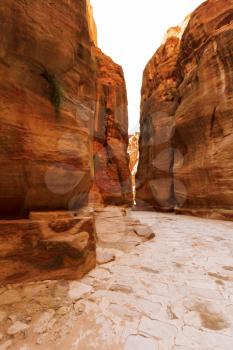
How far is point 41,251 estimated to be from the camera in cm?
250

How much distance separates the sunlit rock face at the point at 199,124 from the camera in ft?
27.5

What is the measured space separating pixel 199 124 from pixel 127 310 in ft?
30.6

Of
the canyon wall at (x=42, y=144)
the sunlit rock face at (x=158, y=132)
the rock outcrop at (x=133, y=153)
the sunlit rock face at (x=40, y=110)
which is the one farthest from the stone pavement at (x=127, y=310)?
the rock outcrop at (x=133, y=153)

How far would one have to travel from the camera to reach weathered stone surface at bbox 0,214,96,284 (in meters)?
2.33

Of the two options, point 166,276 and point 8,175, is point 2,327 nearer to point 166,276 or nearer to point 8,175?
point 8,175

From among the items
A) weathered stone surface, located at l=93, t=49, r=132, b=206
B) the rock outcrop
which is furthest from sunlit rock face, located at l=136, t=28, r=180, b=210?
the rock outcrop

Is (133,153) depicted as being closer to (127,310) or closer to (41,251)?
(41,251)

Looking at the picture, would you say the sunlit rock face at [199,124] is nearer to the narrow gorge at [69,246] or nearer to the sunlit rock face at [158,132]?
the sunlit rock face at [158,132]

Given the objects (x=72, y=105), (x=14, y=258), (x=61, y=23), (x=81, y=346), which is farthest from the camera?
(x=72, y=105)

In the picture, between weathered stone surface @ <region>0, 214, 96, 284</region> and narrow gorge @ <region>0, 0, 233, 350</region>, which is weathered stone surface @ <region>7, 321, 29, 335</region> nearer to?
narrow gorge @ <region>0, 0, 233, 350</region>

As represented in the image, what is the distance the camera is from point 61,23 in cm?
305

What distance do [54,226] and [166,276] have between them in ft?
5.45

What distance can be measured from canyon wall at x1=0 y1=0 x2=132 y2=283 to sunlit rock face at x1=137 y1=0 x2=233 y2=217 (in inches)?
271

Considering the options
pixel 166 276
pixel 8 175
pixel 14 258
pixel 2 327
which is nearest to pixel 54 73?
pixel 8 175
